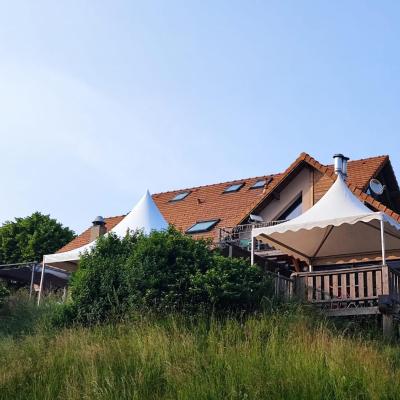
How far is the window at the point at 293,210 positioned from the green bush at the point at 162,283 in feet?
25.4

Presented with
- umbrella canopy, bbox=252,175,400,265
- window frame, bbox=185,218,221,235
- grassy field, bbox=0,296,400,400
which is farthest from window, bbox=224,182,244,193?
grassy field, bbox=0,296,400,400

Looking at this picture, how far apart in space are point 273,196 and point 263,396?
13.7 m

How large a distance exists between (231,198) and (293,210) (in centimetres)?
402

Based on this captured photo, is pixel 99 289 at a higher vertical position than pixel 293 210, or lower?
lower

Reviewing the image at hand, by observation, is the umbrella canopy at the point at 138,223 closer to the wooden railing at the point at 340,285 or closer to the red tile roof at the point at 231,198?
the red tile roof at the point at 231,198

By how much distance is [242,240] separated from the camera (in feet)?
69.7

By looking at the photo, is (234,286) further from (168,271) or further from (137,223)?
(137,223)

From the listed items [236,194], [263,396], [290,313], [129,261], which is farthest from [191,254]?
[236,194]

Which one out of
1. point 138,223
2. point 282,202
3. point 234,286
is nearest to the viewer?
point 234,286

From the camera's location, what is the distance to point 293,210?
72.1 ft

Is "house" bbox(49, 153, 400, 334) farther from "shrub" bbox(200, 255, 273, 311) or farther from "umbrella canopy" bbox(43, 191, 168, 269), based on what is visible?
"shrub" bbox(200, 255, 273, 311)

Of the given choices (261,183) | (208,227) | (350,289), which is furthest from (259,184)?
(350,289)

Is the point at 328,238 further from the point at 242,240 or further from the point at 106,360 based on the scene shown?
the point at 106,360

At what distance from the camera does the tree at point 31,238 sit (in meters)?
34.8
